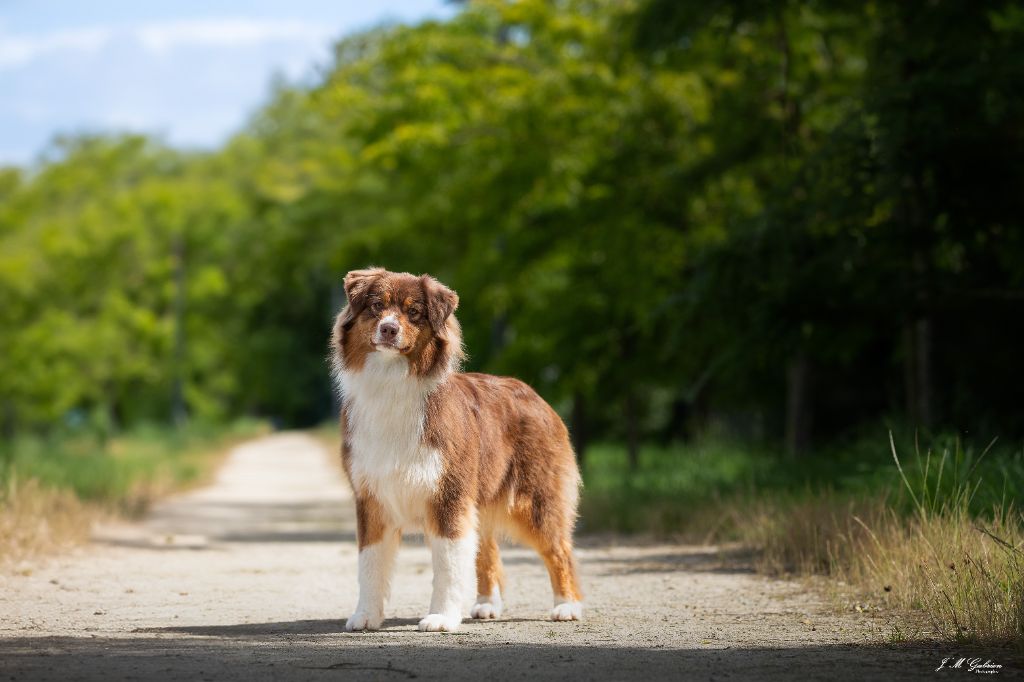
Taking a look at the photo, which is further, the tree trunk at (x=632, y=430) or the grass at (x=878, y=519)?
the tree trunk at (x=632, y=430)

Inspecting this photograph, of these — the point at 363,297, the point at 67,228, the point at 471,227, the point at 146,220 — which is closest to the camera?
the point at 363,297

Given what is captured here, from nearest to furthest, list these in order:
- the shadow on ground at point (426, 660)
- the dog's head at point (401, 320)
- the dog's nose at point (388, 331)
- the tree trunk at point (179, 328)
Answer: the shadow on ground at point (426, 660) < the dog's nose at point (388, 331) < the dog's head at point (401, 320) < the tree trunk at point (179, 328)

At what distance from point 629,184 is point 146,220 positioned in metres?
37.1

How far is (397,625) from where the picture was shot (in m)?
9.36

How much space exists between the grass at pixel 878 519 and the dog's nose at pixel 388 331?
3545 millimetres

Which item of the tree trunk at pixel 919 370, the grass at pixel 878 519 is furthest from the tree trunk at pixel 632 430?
the tree trunk at pixel 919 370

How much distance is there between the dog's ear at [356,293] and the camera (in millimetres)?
8828

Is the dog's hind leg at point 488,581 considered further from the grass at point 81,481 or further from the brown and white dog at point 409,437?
the grass at point 81,481

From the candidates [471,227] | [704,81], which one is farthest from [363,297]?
[471,227]

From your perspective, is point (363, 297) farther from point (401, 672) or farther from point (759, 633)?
point (759, 633)

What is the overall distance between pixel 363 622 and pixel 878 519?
447 centimetres

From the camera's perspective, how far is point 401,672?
288 inches

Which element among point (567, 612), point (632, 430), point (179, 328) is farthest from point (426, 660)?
point (179, 328)

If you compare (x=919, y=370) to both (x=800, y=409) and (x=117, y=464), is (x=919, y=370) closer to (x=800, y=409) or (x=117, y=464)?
(x=800, y=409)
